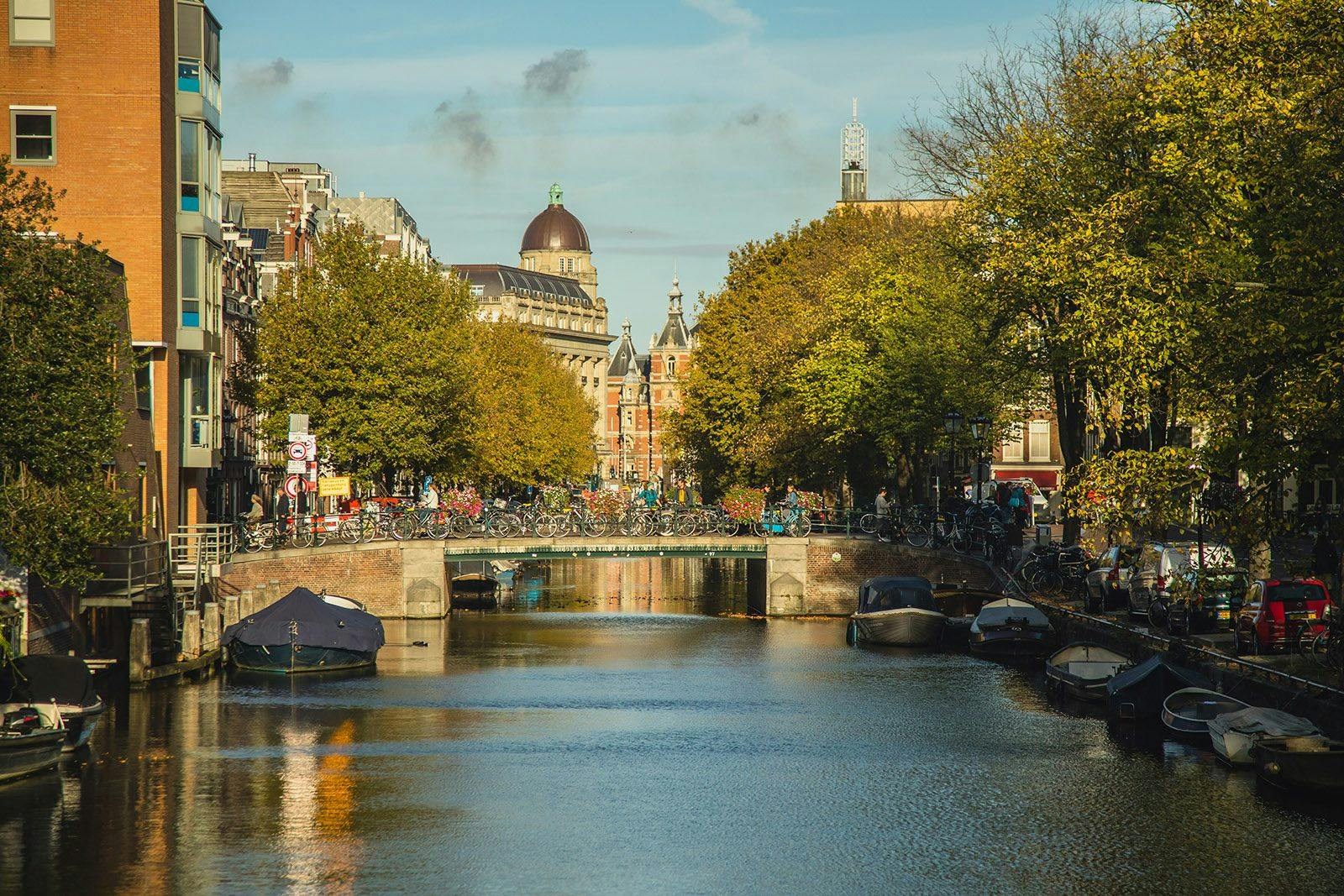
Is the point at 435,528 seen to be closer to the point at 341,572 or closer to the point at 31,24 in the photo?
the point at 341,572

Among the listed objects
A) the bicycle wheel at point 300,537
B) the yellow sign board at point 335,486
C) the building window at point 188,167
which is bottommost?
the bicycle wheel at point 300,537

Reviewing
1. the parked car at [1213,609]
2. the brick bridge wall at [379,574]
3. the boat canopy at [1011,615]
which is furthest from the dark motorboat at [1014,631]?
the brick bridge wall at [379,574]

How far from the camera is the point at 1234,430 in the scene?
31.2 m

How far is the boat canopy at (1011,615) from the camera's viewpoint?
51.7 m

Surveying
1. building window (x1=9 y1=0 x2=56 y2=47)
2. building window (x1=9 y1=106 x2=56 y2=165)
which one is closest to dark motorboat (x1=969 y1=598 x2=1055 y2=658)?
building window (x1=9 y1=106 x2=56 y2=165)

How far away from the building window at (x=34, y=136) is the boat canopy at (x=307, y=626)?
1519cm

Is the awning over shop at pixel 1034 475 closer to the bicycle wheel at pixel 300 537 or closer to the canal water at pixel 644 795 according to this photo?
the bicycle wheel at pixel 300 537

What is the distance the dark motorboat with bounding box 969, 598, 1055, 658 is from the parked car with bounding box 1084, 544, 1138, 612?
2.16 meters

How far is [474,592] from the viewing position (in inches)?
3027

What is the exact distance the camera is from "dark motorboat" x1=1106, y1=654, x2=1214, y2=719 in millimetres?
38156

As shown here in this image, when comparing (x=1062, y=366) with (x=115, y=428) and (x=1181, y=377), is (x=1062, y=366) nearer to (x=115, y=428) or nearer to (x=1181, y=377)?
(x=1181, y=377)

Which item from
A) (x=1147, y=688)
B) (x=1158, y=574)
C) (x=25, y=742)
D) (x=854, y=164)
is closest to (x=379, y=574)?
(x=1158, y=574)

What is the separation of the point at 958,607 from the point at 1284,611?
25900 mm

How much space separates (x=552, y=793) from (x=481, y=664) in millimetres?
21218
